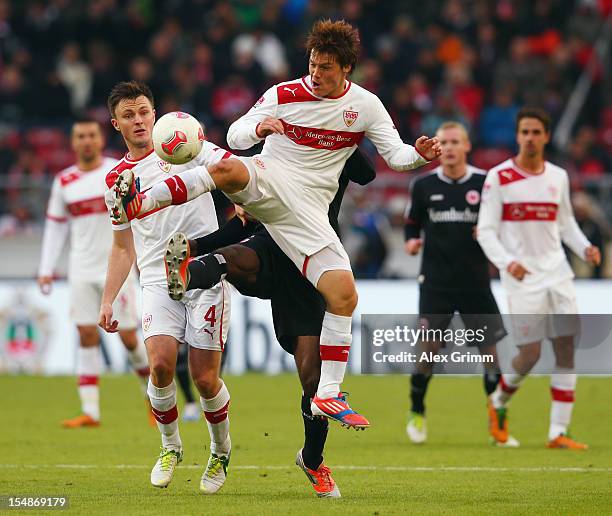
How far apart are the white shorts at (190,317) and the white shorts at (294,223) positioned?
638mm

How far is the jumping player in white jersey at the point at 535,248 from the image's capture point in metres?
11.0

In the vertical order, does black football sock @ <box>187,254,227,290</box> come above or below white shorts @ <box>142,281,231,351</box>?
above

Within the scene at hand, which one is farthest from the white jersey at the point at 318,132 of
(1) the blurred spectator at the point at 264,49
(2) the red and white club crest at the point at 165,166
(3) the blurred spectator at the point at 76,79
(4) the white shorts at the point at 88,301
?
(3) the blurred spectator at the point at 76,79

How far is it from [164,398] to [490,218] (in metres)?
3.94

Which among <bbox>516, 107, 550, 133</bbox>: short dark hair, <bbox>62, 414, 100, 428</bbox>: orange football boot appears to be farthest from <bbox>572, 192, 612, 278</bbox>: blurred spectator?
<bbox>62, 414, 100, 428</bbox>: orange football boot

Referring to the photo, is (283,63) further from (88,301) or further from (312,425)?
(312,425)

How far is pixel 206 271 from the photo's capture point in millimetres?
7734

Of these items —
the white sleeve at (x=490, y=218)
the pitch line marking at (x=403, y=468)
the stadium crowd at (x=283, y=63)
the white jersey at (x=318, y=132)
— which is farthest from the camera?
the stadium crowd at (x=283, y=63)

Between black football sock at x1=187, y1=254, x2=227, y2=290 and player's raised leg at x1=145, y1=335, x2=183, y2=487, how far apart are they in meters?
0.60

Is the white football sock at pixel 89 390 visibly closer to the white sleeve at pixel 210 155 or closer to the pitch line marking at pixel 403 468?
the pitch line marking at pixel 403 468

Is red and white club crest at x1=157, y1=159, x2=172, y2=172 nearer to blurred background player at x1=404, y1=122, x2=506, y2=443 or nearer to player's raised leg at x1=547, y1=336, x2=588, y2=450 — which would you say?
blurred background player at x1=404, y1=122, x2=506, y2=443

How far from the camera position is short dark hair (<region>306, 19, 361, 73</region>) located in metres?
7.79

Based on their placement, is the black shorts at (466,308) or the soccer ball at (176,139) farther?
the black shorts at (466,308)

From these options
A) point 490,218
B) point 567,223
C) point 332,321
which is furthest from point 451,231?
point 332,321
